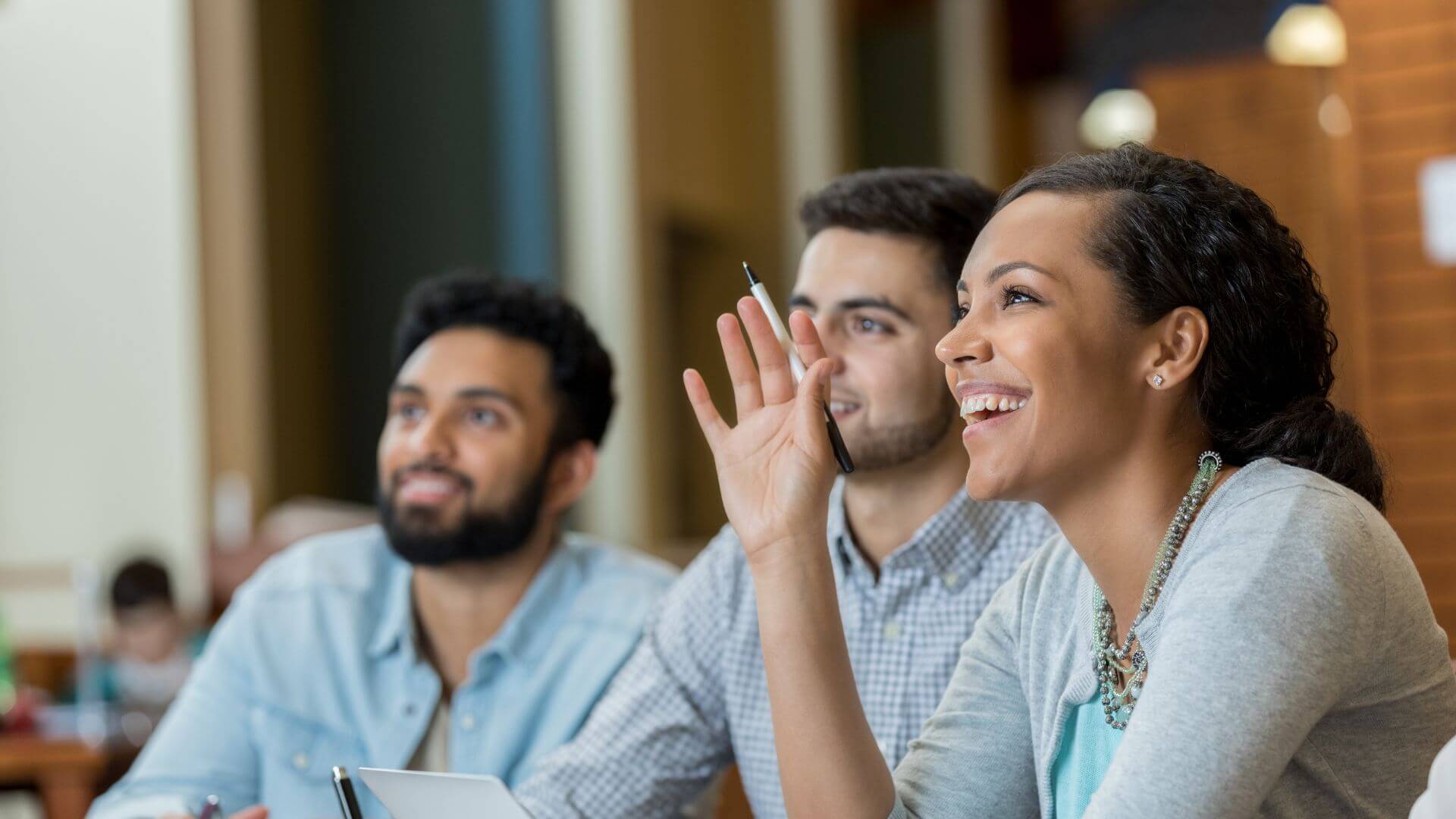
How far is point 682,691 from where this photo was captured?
1.84 meters

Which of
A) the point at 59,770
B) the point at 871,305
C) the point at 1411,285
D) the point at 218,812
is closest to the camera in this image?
the point at 218,812

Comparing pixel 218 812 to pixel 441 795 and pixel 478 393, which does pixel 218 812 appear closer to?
pixel 441 795

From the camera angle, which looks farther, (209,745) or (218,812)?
(209,745)

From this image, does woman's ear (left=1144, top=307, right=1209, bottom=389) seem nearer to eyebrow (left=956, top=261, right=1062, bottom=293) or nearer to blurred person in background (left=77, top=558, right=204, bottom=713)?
eyebrow (left=956, top=261, right=1062, bottom=293)

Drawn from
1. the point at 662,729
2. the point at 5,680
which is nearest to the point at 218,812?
the point at 662,729

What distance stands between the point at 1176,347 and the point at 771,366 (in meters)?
0.37

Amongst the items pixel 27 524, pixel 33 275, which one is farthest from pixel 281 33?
pixel 27 524

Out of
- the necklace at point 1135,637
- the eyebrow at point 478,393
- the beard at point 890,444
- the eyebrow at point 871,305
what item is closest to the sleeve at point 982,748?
the necklace at point 1135,637

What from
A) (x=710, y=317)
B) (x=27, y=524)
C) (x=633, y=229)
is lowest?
(x=27, y=524)

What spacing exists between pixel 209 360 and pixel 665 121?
2163 millimetres

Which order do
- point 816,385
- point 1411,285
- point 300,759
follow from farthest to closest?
point 1411,285 < point 300,759 < point 816,385

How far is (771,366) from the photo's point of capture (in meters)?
1.37

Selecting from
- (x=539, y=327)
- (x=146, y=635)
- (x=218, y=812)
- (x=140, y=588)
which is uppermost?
(x=539, y=327)

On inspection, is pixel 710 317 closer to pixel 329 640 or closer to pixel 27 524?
pixel 27 524
